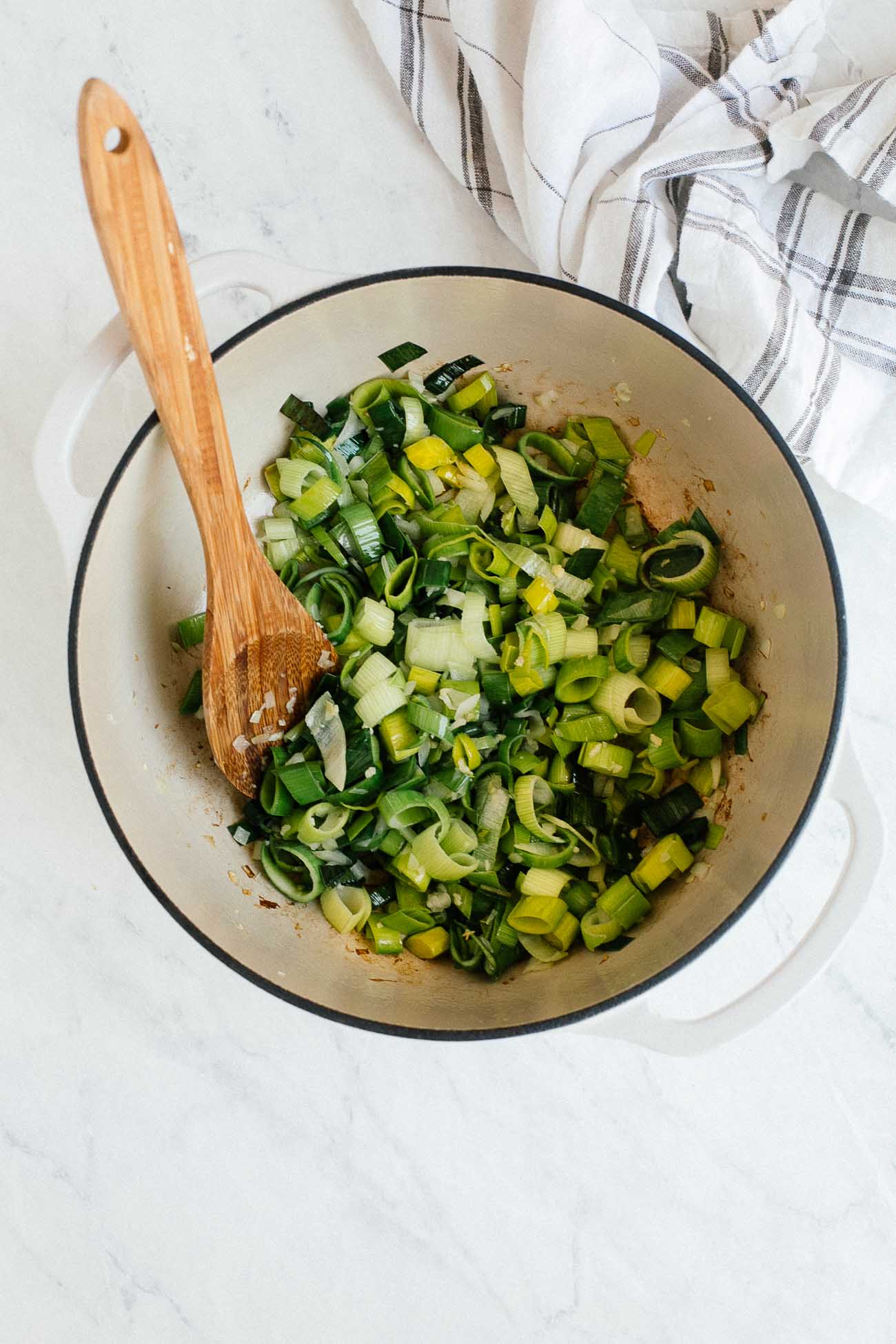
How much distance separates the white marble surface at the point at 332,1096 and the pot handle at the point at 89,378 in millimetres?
285

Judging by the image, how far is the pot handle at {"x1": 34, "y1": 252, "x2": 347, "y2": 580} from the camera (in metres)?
1.05

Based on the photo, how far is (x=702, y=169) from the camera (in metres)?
1.26

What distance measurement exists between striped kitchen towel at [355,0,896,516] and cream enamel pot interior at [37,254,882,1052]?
0.46 ft

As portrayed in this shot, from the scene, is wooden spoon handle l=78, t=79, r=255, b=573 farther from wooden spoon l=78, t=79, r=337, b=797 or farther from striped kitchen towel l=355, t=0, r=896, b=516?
striped kitchen towel l=355, t=0, r=896, b=516

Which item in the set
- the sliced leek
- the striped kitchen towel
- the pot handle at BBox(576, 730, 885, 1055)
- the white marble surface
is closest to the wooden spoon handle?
the sliced leek

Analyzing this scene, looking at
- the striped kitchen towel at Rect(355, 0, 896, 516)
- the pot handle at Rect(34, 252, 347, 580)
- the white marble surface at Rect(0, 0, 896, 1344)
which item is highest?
the striped kitchen towel at Rect(355, 0, 896, 516)

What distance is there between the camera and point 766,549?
1.22m

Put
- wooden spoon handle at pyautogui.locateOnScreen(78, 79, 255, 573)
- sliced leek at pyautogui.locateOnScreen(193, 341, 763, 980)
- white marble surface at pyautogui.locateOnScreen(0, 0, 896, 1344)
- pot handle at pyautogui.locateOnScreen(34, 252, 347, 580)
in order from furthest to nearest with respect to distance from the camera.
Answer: white marble surface at pyautogui.locateOnScreen(0, 0, 896, 1344) < sliced leek at pyautogui.locateOnScreen(193, 341, 763, 980) < pot handle at pyautogui.locateOnScreen(34, 252, 347, 580) < wooden spoon handle at pyautogui.locateOnScreen(78, 79, 255, 573)

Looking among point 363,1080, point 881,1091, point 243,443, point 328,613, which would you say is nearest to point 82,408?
point 243,443

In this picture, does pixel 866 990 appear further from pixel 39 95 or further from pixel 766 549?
pixel 39 95

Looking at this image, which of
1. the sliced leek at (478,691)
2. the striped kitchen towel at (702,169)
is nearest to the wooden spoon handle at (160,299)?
the sliced leek at (478,691)

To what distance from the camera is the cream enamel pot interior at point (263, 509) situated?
110 centimetres

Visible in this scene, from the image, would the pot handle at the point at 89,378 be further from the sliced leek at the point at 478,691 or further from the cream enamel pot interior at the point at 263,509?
the sliced leek at the point at 478,691

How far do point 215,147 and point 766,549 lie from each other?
3.11 ft
